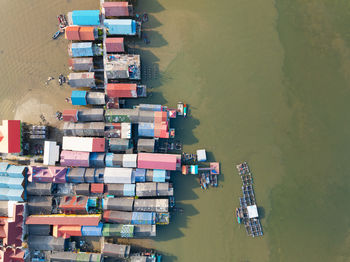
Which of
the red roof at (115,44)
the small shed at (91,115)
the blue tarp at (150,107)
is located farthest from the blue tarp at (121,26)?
the small shed at (91,115)

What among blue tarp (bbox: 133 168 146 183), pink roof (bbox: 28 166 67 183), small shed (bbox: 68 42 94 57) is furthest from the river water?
pink roof (bbox: 28 166 67 183)

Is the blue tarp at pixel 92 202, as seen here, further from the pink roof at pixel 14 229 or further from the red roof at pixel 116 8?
the red roof at pixel 116 8

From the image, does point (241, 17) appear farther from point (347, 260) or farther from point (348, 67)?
point (347, 260)

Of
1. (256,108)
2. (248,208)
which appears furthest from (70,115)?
(248,208)

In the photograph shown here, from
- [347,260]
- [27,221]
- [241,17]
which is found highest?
A: [241,17]

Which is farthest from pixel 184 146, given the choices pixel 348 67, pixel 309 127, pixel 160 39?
pixel 348 67

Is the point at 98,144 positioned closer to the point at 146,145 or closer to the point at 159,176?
the point at 146,145
